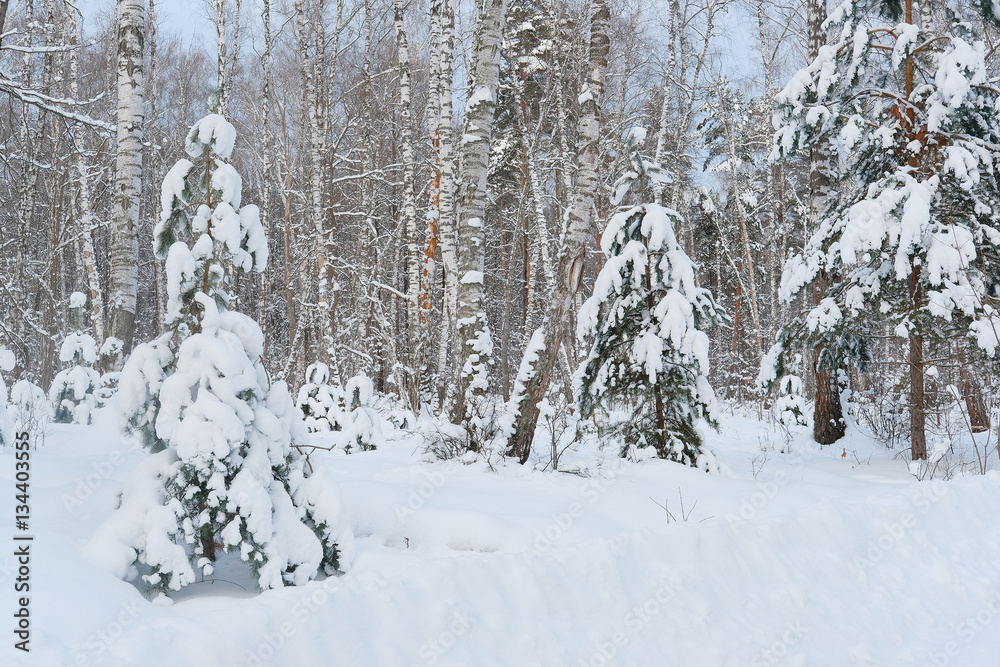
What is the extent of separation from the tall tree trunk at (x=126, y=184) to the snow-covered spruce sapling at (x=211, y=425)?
13.0ft

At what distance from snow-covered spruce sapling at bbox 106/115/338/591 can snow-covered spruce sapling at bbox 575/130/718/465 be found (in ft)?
12.0

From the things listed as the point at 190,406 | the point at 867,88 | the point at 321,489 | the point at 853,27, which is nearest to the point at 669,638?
the point at 321,489


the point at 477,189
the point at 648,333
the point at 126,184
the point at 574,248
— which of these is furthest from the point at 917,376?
the point at 126,184

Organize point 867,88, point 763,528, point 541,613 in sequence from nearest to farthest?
point 541,613
point 763,528
point 867,88

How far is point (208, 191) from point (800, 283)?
7.30 m

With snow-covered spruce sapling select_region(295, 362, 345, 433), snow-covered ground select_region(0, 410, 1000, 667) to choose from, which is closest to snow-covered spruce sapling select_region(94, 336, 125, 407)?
snow-covered ground select_region(0, 410, 1000, 667)

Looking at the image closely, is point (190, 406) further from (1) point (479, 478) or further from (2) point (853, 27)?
(2) point (853, 27)

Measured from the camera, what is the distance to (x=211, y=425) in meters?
2.85

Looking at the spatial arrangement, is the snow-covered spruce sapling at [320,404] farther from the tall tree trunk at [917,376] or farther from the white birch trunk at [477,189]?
the tall tree trunk at [917,376]

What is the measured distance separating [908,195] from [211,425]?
7586 mm

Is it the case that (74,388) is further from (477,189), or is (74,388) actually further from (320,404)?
(477,189)

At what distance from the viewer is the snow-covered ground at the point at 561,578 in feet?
8.27

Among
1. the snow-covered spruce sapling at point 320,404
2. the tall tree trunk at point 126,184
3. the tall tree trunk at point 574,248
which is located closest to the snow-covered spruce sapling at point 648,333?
the tall tree trunk at point 574,248

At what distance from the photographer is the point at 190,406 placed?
2.90 metres
